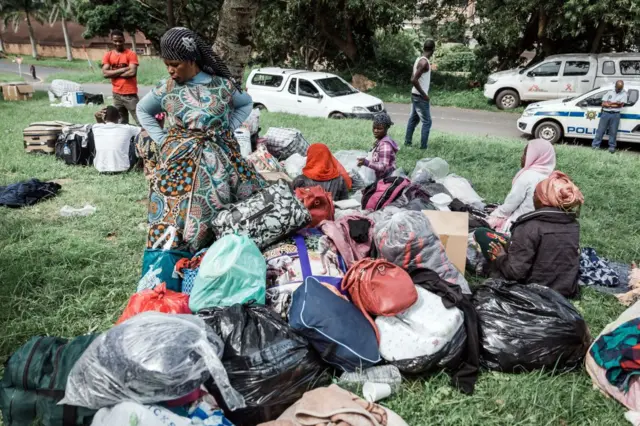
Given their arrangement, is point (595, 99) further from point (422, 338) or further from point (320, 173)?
point (422, 338)

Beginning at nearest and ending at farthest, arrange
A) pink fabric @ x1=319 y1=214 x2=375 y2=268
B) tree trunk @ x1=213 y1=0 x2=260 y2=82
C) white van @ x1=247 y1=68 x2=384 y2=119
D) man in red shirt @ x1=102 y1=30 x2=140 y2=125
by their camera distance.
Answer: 1. pink fabric @ x1=319 y1=214 x2=375 y2=268
2. tree trunk @ x1=213 y1=0 x2=260 y2=82
3. man in red shirt @ x1=102 y1=30 x2=140 y2=125
4. white van @ x1=247 y1=68 x2=384 y2=119

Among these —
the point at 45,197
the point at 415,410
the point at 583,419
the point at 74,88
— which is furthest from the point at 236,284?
the point at 74,88

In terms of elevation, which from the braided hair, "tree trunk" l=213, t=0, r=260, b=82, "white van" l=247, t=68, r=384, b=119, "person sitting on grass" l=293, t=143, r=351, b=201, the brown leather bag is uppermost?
"tree trunk" l=213, t=0, r=260, b=82

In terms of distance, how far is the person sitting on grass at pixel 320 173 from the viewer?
15.3ft

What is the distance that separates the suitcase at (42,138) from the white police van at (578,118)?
925cm

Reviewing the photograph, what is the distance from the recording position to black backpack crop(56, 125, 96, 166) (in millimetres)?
6324

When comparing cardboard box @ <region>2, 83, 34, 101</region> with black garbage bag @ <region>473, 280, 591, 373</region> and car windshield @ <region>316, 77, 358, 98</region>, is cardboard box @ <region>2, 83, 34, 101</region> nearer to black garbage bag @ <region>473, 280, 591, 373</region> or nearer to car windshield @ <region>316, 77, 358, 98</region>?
car windshield @ <region>316, 77, 358, 98</region>

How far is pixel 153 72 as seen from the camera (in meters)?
24.3

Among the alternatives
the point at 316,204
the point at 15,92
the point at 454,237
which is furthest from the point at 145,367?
the point at 15,92

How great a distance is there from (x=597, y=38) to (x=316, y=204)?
15.5 m

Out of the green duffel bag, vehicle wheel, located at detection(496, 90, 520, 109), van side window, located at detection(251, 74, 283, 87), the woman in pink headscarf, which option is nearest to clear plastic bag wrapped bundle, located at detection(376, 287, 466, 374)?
the green duffel bag

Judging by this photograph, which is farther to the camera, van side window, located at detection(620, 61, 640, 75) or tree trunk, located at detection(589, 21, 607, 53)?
tree trunk, located at detection(589, 21, 607, 53)

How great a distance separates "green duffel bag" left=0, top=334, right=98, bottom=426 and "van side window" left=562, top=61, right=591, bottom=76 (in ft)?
51.3

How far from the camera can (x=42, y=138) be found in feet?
22.2
